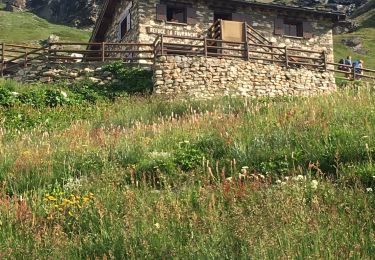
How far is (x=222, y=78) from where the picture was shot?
74.1 ft

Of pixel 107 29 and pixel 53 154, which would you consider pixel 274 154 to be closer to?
pixel 53 154

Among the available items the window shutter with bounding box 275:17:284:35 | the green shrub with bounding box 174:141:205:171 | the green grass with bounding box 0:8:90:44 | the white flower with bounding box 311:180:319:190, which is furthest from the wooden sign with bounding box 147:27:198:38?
the green grass with bounding box 0:8:90:44

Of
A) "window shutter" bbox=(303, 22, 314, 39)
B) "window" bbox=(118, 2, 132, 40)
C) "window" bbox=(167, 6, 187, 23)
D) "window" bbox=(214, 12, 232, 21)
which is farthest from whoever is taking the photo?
"window shutter" bbox=(303, 22, 314, 39)

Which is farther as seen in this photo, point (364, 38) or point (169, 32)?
point (364, 38)

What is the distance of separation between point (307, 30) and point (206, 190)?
26.2m

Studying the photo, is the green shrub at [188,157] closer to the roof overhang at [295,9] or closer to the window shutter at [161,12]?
the window shutter at [161,12]

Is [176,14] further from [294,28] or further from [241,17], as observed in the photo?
[294,28]

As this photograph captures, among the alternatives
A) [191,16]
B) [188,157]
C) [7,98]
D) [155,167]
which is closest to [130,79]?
[7,98]

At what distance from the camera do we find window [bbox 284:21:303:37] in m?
29.6

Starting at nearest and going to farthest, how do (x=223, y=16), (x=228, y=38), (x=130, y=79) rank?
(x=130, y=79) < (x=228, y=38) < (x=223, y=16)

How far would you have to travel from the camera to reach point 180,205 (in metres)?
5.35

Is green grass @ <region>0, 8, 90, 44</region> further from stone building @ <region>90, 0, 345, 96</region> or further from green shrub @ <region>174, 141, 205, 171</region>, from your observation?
green shrub @ <region>174, 141, 205, 171</region>

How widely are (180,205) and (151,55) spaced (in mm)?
20670

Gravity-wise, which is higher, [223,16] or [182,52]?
[223,16]
